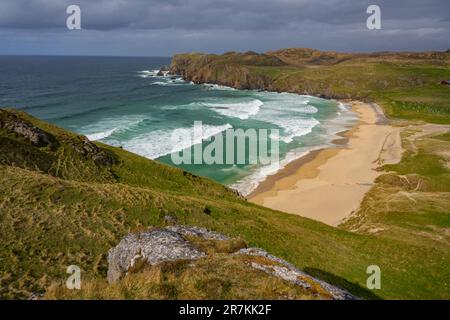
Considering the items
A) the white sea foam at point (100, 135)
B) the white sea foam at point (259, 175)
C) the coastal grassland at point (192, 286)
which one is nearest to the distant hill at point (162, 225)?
the coastal grassland at point (192, 286)

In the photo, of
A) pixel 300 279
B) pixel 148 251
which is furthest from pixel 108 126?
pixel 300 279

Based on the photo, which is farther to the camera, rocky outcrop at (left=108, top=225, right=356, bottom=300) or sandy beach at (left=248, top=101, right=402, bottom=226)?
sandy beach at (left=248, top=101, right=402, bottom=226)

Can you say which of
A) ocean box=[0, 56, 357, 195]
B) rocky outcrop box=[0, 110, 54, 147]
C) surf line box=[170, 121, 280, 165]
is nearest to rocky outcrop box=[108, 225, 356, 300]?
rocky outcrop box=[0, 110, 54, 147]

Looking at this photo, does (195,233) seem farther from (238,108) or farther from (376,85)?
(376,85)

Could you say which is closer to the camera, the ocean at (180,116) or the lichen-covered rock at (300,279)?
the lichen-covered rock at (300,279)

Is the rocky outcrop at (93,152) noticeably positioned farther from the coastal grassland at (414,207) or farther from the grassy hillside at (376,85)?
the grassy hillside at (376,85)

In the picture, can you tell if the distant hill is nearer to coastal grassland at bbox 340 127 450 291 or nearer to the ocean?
coastal grassland at bbox 340 127 450 291
